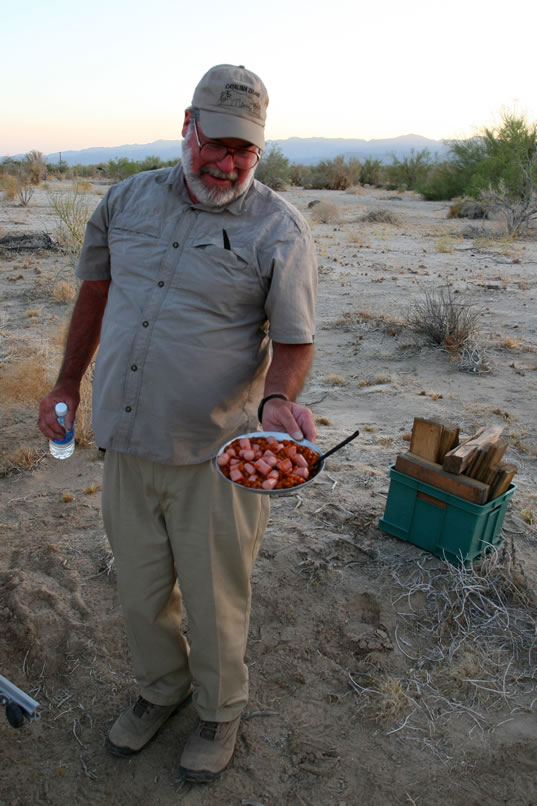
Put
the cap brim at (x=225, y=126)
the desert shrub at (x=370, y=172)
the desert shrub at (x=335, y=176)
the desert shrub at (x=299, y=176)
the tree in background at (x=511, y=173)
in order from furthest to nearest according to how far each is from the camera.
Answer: the desert shrub at (x=370, y=172), the desert shrub at (x=299, y=176), the desert shrub at (x=335, y=176), the tree in background at (x=511, y=173), the cap brim at (x=225, y=126)

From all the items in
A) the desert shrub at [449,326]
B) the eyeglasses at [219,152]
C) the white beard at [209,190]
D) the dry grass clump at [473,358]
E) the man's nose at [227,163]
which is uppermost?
the eyeglasses at [219,152]

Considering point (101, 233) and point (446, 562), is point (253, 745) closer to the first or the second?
point (446, 562)

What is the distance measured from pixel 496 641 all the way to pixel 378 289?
774cm

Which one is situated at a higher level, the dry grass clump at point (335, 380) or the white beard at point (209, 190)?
the white beard at point (209, 190)

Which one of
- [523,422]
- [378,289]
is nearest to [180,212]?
[523,422]

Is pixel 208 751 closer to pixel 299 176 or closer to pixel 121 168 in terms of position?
pixel 121 168

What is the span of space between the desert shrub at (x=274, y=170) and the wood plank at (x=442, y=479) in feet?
77.9

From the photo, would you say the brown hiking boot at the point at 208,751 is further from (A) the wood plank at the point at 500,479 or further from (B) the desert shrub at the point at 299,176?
(B) the desert shrub at the point at 299,176

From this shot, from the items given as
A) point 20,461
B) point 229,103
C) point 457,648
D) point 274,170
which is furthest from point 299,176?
point 229,103

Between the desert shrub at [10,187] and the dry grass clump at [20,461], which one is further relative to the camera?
the desert shrub at [10,187]

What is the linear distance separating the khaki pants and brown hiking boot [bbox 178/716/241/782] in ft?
0.15

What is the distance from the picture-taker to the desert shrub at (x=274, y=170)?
2569 centimetres

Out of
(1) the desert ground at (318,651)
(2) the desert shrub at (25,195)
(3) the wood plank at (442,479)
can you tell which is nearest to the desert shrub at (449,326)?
(1) the desert ground at (318,651)

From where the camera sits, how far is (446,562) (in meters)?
3.08
